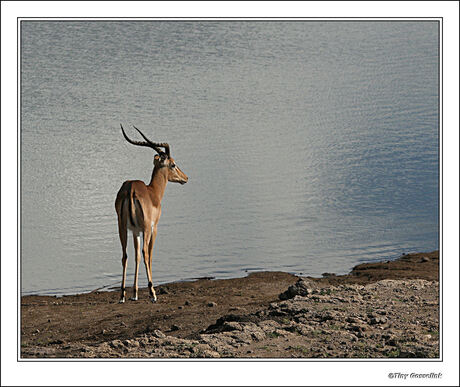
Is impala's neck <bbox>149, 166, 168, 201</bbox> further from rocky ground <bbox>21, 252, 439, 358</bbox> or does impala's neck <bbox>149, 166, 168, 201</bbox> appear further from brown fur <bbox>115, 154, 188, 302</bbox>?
rocky ground <bbox>21, 252, 439, 358</bbox>

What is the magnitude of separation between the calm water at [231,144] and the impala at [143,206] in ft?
7.40

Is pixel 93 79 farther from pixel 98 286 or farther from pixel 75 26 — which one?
pixel 98 286

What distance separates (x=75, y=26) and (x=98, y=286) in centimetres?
1391

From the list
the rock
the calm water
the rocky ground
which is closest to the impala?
the rocky ground

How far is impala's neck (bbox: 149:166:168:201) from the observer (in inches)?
354

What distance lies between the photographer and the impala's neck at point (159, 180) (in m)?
9.00

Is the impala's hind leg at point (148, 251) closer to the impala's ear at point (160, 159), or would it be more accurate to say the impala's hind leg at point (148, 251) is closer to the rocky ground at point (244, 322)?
the rocky ground at point (244, 322)

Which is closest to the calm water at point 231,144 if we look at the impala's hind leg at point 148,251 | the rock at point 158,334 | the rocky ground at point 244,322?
the rocky ground at point 244,322

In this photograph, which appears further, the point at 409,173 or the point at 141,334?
the point at 409,173

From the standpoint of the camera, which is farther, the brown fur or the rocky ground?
the brown fur

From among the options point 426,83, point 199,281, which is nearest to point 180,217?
point 199,281

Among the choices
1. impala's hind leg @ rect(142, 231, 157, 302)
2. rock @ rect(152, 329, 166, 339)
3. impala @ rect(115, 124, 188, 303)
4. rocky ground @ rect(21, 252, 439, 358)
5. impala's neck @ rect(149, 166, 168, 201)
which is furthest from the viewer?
impala's neck @ rect(149, 166, 168, 201)

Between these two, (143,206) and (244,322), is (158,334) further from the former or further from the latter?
(143,206)

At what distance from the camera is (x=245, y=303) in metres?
9.48
